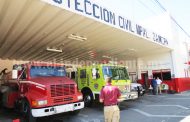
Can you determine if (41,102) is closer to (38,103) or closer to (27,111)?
(38,103)

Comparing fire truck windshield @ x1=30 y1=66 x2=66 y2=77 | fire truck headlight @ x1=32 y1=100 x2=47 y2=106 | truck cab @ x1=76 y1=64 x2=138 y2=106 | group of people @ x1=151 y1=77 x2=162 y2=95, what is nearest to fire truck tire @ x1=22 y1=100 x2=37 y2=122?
fire truck headlight @ x1=32 y1=100 x2=47 y2=106

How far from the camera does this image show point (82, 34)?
492 inches

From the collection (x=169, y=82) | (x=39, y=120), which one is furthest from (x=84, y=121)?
(x=169, y=82)

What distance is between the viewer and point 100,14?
9.95 metres

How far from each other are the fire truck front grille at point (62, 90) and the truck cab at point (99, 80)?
2.21m

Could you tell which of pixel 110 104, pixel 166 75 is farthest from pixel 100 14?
pixel 166 75

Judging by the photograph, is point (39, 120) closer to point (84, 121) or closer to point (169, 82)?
point (84, 121)

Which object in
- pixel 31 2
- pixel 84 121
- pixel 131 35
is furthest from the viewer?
pixel 131 35

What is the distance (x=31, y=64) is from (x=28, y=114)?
213 centimetres

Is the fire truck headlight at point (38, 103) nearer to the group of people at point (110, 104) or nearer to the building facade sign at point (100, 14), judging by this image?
the group of people at point (110, 104)

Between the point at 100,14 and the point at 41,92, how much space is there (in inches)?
175

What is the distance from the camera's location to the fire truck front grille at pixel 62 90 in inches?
329

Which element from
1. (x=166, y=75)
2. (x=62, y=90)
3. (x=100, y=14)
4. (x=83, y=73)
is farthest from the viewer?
(x=166, y=75)

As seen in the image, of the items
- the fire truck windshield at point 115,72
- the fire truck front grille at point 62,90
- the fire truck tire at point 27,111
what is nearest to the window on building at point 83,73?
the fire truck windshield at point 115,72
